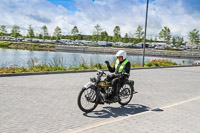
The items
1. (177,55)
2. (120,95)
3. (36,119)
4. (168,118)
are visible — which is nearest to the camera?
(36,119)

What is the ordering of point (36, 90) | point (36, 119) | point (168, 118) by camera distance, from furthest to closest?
1. point (36, 90)
2. point (168, 118)
3. point (36, 119)

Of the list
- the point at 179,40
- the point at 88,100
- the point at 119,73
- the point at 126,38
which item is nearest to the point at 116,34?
the point at 126,38

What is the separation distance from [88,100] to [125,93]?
141cm

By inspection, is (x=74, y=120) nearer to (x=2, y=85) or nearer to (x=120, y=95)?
(x=120, y=95)

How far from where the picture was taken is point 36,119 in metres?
4.88

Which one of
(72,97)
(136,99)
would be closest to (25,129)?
(72,97)

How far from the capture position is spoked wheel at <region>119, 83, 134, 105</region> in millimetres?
6488

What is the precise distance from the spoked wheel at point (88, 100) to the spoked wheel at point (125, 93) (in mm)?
995

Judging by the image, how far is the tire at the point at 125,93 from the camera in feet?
21.2

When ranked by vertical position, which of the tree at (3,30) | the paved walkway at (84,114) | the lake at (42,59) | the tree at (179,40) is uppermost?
the tree at (3,30)

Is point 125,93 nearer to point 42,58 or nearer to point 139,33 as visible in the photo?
point 42,58

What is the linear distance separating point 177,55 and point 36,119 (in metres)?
65.6

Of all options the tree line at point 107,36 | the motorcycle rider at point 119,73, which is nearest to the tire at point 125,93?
the motorcycle rider at point 119,73

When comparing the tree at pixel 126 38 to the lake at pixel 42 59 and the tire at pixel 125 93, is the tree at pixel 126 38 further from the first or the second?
the tire at pixel 125 93
